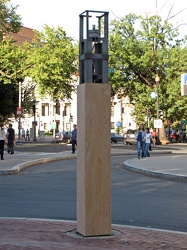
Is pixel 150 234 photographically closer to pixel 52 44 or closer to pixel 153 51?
pixel 52 44

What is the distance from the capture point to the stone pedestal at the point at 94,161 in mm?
7191

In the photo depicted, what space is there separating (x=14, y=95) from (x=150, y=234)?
5003 centimetres

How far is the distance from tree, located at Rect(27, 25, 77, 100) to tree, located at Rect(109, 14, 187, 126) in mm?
5096

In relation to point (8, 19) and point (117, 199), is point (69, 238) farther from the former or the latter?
point (8, 19)

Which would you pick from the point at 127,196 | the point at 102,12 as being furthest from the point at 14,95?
the point at 102,12

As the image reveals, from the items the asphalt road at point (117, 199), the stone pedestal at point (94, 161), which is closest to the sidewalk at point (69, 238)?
the stone pedestal at point (94, 161)

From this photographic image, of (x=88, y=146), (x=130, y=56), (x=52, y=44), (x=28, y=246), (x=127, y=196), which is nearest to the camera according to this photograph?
(x=28, y=246)

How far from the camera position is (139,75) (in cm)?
5572

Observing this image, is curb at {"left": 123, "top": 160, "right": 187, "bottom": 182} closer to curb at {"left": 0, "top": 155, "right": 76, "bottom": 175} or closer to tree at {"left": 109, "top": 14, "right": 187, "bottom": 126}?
curb at {"left": 0, "top": 155, "right": 76, "bottom": 175}

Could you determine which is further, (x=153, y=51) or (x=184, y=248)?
(x=153, y=51)

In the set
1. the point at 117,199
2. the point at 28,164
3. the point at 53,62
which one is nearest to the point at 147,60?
the point at 53,62

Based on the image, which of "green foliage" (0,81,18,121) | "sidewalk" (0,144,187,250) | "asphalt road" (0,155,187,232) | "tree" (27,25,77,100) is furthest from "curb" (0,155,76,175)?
"green foliage" (0,81,18,121)

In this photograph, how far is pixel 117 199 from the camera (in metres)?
12.0

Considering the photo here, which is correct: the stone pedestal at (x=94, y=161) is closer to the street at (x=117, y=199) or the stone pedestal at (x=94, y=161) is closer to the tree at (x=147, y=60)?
the street at (x=117, y=199)
